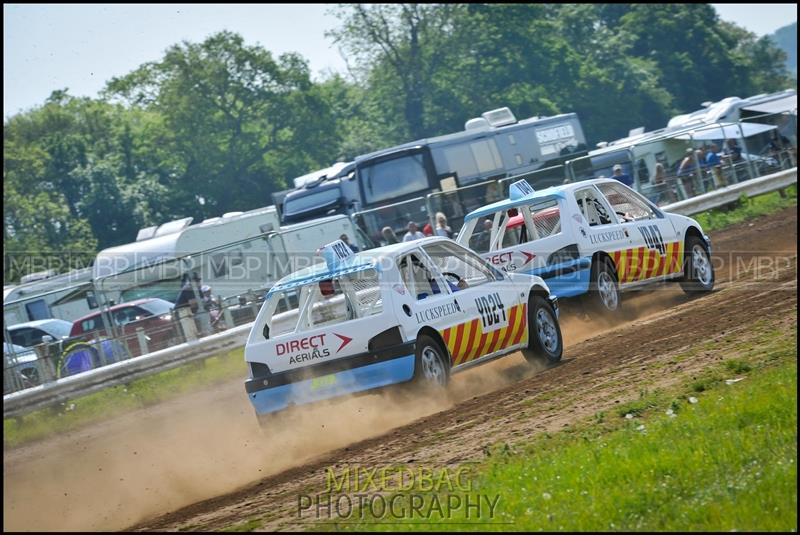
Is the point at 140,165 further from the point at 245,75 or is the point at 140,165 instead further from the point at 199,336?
the point at 199,336

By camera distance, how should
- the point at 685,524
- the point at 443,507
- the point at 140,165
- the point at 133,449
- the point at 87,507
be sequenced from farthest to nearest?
the point at 140,165 → the point at 133,449 → the point at 87,507 → the point at 443,507 → the point at 685,524

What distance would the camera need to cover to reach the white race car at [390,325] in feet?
32.8

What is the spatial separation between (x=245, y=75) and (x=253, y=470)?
195 ft

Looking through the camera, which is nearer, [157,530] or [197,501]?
[157,530]

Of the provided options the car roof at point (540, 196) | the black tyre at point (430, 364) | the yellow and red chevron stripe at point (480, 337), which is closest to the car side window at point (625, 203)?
the car roof at point (540, 196)

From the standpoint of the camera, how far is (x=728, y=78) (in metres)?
94.5

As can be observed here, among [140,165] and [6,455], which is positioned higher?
[140,165]

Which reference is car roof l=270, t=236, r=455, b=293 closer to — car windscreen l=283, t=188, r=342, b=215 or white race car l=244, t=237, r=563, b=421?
white race car l=244, t=237, r=563, b=421

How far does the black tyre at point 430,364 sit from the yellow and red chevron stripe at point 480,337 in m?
0.15

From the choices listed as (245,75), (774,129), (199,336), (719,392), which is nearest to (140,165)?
(245,75)

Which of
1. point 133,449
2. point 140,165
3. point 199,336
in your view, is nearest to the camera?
point 133,449

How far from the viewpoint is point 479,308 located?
435 inches

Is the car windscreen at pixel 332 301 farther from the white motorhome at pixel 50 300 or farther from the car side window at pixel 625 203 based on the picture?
the white motorhome at pixel 50 300

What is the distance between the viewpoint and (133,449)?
1141 cm
